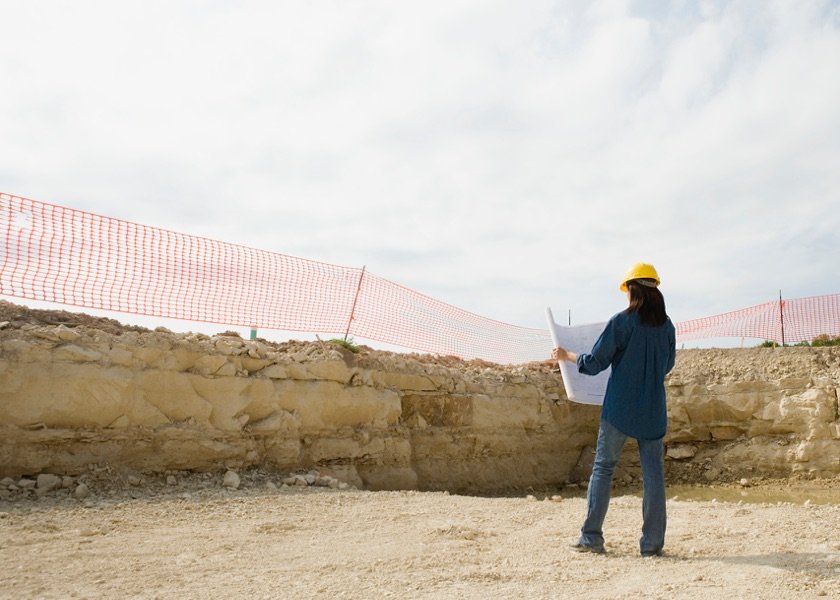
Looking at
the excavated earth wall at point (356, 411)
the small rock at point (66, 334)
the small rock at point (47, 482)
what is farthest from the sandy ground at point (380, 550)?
the small rock at point (66, 334)

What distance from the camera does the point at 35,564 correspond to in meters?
3.96

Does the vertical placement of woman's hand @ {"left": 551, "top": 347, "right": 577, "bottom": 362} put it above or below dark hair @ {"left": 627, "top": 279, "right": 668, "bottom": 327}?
below

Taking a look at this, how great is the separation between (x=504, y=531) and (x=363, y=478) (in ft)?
11.6

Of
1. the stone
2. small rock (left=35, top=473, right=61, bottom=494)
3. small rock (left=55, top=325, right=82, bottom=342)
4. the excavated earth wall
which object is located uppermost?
small rock (left=55, top=325, right=82, bottom=342)

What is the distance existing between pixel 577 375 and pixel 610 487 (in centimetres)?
197

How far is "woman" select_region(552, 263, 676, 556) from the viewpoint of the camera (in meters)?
4.40

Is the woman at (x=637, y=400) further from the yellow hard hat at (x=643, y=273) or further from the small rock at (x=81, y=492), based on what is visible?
the small rock at (x=81, y=492)

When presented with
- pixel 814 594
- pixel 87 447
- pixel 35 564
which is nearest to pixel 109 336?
pixel 87 447

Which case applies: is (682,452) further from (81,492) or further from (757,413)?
(81,492)

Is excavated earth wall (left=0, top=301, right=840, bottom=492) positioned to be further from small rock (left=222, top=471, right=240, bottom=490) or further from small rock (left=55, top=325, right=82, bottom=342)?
small rock (left=222, top=471, right=240, bottom=490)

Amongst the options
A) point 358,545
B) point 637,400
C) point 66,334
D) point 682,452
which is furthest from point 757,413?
point 66,334

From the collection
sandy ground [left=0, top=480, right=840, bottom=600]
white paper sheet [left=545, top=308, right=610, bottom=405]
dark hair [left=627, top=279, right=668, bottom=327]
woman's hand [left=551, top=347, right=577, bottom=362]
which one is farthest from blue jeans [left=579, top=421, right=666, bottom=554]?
white paper sheet [left=545, top=308, right=610, bottom=405]

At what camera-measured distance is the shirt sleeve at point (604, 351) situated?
4.48 m

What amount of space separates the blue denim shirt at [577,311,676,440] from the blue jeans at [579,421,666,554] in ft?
0.31
